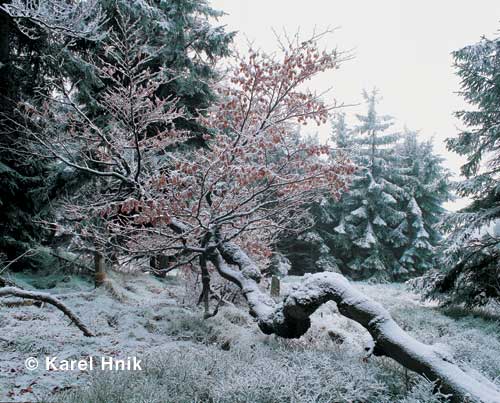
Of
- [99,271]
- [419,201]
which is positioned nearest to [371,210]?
[419,201]

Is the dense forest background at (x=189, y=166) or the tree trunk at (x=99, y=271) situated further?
the tree trunk at (x=99, y=271)

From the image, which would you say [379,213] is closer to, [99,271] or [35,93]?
[99,271]

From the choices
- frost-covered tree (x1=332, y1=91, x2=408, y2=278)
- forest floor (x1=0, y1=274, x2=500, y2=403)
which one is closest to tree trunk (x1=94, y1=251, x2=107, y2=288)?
forest floor (x1=0, y1=274, x2=500, y2=403)

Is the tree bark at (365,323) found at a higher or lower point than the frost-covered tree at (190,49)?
lower

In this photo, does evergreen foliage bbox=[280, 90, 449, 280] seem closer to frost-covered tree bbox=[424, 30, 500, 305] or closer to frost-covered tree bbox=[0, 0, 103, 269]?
frost-covered tree bbox=[424, 30, 500, 305]

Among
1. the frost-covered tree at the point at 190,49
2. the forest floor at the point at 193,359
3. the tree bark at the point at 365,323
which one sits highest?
the frost-covered tree at the point at 190,49

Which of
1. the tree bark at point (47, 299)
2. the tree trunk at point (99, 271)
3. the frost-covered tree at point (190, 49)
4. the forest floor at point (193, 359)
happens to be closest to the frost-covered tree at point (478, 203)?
the forest floor at point (193, 359)

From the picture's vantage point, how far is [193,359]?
12.4ft

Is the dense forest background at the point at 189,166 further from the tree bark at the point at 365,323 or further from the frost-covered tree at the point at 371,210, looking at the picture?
the frost-covered tree at the point at 371,210

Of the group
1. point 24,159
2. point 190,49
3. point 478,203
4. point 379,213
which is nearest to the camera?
point 24,159

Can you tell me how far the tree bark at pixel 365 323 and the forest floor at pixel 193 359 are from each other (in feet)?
0.68

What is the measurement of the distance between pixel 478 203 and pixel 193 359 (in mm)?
8749

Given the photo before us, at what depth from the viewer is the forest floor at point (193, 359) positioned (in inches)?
117

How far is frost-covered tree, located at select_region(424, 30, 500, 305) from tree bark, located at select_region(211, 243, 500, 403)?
15.8ft
